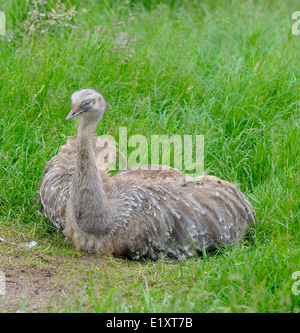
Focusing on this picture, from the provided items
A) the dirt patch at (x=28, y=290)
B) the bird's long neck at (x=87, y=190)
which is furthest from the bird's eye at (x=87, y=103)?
the dirt patch at (x=28, y=290)

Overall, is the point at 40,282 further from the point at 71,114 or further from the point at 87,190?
the point at 71,114

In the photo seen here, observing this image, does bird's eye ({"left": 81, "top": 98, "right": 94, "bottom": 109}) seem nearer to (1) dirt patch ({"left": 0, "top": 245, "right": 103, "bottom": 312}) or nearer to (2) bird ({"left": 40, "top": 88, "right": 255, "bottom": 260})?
(2) bird ({"left": 40, "top": 88, "right": 255, "bottom": 260})

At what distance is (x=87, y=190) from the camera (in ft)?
17.0

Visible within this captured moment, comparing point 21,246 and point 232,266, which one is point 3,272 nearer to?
point 21,246

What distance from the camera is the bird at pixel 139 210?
520 cm

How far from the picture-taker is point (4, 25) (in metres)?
7.75

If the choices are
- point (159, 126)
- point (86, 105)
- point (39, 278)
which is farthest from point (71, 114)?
point (159, 126)

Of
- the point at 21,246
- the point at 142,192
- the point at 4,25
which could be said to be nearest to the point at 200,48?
the point at 4,25

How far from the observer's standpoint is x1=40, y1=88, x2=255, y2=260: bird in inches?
205

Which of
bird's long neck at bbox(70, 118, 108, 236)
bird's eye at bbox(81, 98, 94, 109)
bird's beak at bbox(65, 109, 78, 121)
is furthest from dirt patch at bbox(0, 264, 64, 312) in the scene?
bird's eye at bbox(81, 98, 94, 109)

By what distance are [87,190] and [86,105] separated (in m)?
0.64

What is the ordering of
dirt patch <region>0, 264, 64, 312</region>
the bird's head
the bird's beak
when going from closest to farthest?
1. dirt patch <region>0, 264, 64, 312</region>
2. the bird's beak
3. the bird's head

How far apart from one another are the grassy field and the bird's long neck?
289 mm
